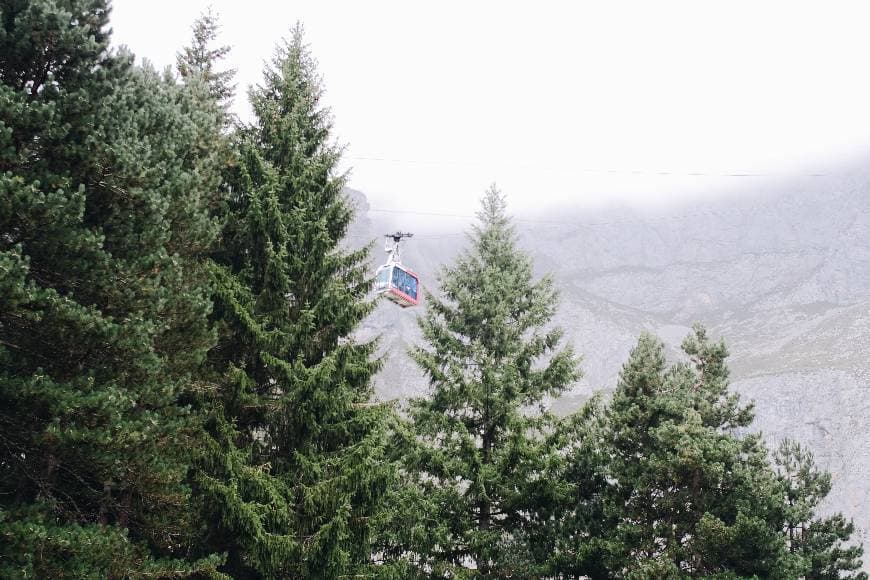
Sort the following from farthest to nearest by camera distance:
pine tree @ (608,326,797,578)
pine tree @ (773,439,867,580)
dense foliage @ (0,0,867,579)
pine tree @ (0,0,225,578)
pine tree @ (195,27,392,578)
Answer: pine tree @ (773,439,867,580) → pine tree @ (608,326,797,578) → pine tree @ (195,27,392,578) → dense foliage @ (0,0,867,579) → pine tree @ (0,0,225,578)

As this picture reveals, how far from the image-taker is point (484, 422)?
52.6ft


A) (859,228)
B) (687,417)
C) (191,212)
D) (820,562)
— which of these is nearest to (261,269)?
(191,212)

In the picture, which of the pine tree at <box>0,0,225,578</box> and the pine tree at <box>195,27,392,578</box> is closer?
the pine tree at <box>0,0,225,578</box>

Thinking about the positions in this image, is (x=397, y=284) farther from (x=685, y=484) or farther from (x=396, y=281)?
(x=685, y=484)

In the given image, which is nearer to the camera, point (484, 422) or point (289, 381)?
point (289, 381)

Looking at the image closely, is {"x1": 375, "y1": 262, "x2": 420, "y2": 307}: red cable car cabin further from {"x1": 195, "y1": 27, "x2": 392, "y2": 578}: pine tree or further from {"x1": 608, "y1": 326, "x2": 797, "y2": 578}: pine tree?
{"x1": 608, "y1": 326, "x2": 797, "y2": 578}: pine tree

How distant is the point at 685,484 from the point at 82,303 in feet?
49.6

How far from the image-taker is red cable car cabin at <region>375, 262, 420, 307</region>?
1395cm

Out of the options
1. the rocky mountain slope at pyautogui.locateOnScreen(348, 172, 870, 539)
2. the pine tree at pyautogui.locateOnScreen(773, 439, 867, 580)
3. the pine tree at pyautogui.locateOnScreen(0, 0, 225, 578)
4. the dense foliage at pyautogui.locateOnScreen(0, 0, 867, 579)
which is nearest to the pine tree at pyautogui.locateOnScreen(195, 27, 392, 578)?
the dense foliage at pyautogui.locateOnScreen(0, 0, 867, 579)

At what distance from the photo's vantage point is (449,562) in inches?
580

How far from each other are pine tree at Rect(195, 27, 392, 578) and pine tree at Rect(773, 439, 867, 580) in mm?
13561

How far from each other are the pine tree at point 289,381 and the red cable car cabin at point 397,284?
137 cm

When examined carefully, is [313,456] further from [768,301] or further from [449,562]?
[768,301]

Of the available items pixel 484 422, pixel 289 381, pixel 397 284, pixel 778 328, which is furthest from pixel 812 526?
pixel 778 328
